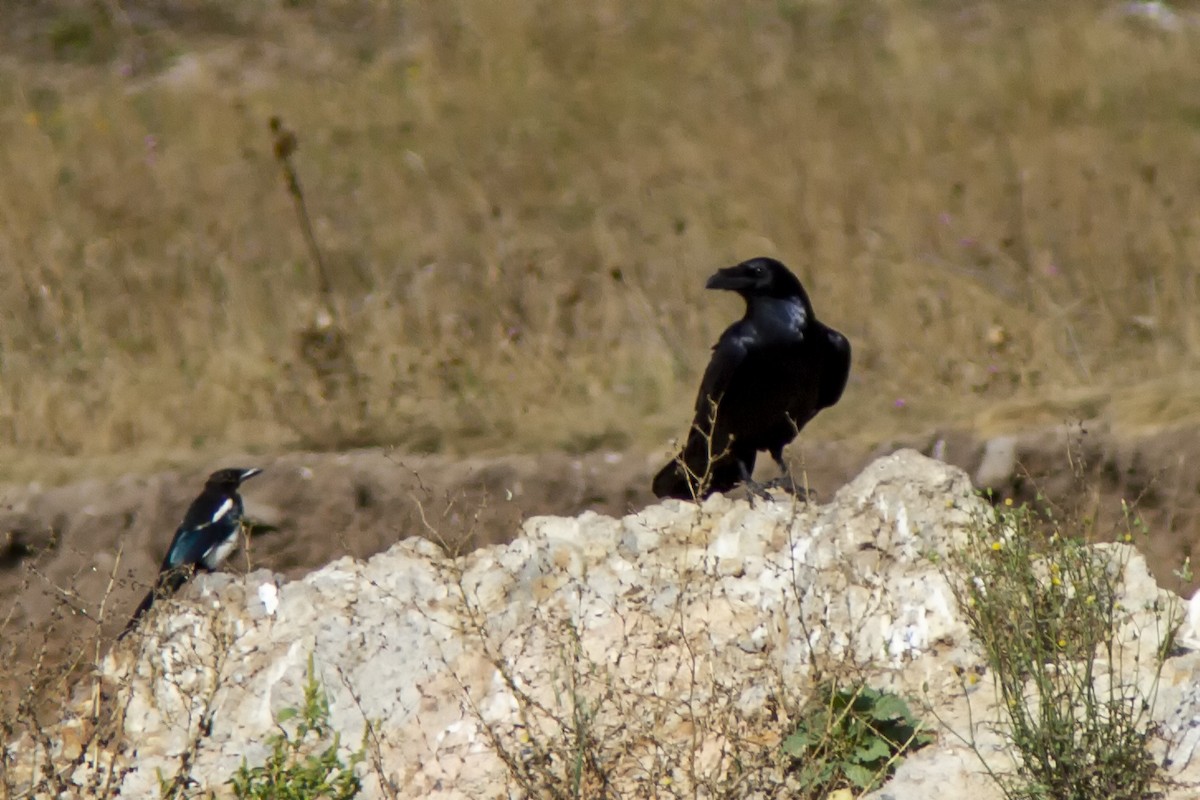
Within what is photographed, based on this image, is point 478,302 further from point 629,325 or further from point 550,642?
point 550,642

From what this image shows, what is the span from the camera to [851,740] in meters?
4.59

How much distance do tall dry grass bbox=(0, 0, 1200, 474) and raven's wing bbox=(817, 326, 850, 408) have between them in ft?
2.48

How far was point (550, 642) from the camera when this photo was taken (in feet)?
16.6

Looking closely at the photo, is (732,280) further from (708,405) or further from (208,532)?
(208,532)

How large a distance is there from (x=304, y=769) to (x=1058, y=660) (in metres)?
2.23

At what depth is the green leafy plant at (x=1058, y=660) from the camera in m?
4.11

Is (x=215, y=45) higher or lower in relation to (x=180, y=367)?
higher

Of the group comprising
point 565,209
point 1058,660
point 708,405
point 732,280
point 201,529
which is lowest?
point 565,209

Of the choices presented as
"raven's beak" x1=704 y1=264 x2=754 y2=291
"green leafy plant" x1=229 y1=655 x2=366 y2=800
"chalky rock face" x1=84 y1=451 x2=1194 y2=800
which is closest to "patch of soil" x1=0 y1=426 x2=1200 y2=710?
"raven's beak" x1=704 y1=264 x2=754 y2=291

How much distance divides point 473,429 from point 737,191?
429 centimetres

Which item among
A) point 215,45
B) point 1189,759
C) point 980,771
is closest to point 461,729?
point 980,771

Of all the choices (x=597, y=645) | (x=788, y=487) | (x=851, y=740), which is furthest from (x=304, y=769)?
(x=788, y=487)

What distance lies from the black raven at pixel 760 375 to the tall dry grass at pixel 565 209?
103 centimetres

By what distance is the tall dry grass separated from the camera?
29.6 ft
